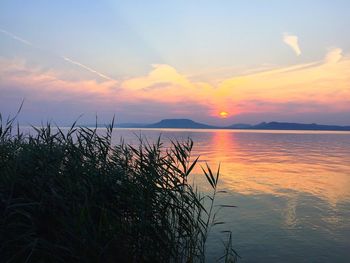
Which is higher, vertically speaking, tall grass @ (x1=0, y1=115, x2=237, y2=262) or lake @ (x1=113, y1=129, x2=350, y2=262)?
tall grass @ (x1=0, y1=115, x2=237, y2=262)

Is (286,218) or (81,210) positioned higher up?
(81,210)

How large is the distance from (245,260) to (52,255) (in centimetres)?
794

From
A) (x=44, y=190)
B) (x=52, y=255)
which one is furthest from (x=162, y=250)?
(x=44, y=190)

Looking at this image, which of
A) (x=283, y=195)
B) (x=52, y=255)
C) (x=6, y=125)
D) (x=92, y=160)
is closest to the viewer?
(x=52, y=255)

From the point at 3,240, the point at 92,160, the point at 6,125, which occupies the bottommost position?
the point at 3,240

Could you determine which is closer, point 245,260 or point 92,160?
point 92,160

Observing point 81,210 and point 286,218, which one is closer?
point 81,210

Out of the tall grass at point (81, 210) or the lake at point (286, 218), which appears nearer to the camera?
the tall grass at point (81, 210)

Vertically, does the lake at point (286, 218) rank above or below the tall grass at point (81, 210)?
below

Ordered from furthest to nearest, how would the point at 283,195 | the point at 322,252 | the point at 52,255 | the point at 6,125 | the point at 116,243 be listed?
the point at 283,195 → the point at 322,252 → the point at 6,125 → the point at 116,243 → the point at 52,255

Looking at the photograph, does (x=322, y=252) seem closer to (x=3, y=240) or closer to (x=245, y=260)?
(x=245, y=260)

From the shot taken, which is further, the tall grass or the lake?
the lake

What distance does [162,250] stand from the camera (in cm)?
930

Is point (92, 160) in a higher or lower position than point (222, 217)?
higher
